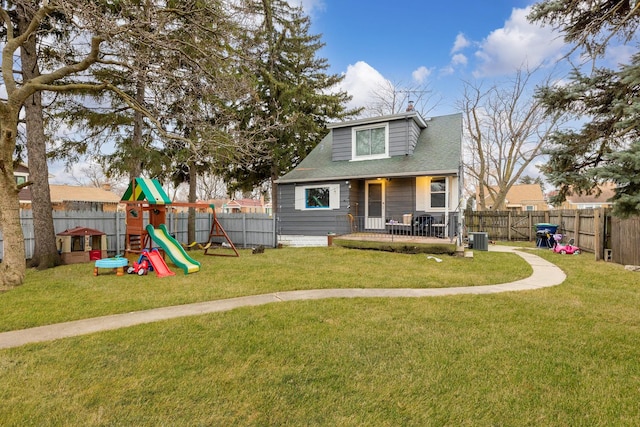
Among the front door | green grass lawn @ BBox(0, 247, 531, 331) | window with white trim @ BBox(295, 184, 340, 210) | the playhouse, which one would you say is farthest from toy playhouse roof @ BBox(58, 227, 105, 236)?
the front door

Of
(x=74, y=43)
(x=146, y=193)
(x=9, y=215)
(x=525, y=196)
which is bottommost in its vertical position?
(x=9, y=215)

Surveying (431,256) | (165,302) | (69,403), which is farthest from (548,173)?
(69,403)

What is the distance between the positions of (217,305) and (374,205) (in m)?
9.82

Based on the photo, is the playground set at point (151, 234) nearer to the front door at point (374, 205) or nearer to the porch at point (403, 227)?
the porch at point (403, 227)

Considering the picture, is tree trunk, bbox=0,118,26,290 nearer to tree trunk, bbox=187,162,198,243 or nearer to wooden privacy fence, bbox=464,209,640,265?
tree trunk, bbox=187,162,198,243

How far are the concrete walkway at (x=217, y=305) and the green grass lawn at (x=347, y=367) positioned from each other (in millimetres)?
329

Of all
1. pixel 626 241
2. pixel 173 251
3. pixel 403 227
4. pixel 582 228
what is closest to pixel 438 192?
pixel 403 227

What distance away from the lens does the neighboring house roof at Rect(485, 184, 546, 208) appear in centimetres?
3816

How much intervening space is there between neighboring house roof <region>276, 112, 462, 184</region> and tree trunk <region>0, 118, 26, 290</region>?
946 cm

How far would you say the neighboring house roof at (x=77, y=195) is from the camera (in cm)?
2711

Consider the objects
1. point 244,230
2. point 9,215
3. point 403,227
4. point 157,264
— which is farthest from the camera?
point 244,230

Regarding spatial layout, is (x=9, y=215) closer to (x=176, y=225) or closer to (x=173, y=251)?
(x=173, y=251)

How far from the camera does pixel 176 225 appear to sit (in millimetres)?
13547

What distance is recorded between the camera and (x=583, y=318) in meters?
4.63
